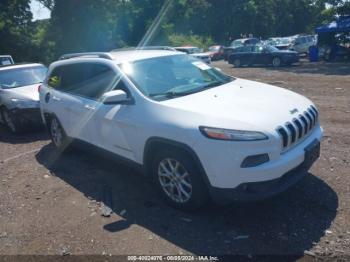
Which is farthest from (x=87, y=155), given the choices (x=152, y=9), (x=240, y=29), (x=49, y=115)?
(x=240, y=29)

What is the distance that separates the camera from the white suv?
3701 millimetres

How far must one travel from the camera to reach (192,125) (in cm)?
388

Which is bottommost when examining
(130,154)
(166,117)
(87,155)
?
(87,155)

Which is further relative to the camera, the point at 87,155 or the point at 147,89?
the point at 87,155

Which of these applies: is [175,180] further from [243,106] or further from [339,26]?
[339,26]

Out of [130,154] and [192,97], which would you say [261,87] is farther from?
[130,154]

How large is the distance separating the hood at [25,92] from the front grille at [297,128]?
6259mm

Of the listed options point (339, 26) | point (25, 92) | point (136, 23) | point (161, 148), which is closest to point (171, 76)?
point (161, 148)

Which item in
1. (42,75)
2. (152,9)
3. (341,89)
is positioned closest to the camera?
(42,75)

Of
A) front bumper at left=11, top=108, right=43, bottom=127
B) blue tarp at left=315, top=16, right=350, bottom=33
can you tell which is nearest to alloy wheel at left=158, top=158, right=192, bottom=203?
front bumper at left=11, top=108, right=43, bottom=127

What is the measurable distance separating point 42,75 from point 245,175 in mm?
7883

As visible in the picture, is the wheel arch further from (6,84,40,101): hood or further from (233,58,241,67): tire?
(233,58,241,67): tire

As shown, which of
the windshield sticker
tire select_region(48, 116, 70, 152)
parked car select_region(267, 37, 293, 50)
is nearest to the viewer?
the windshield sticker

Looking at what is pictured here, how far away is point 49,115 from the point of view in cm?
673
